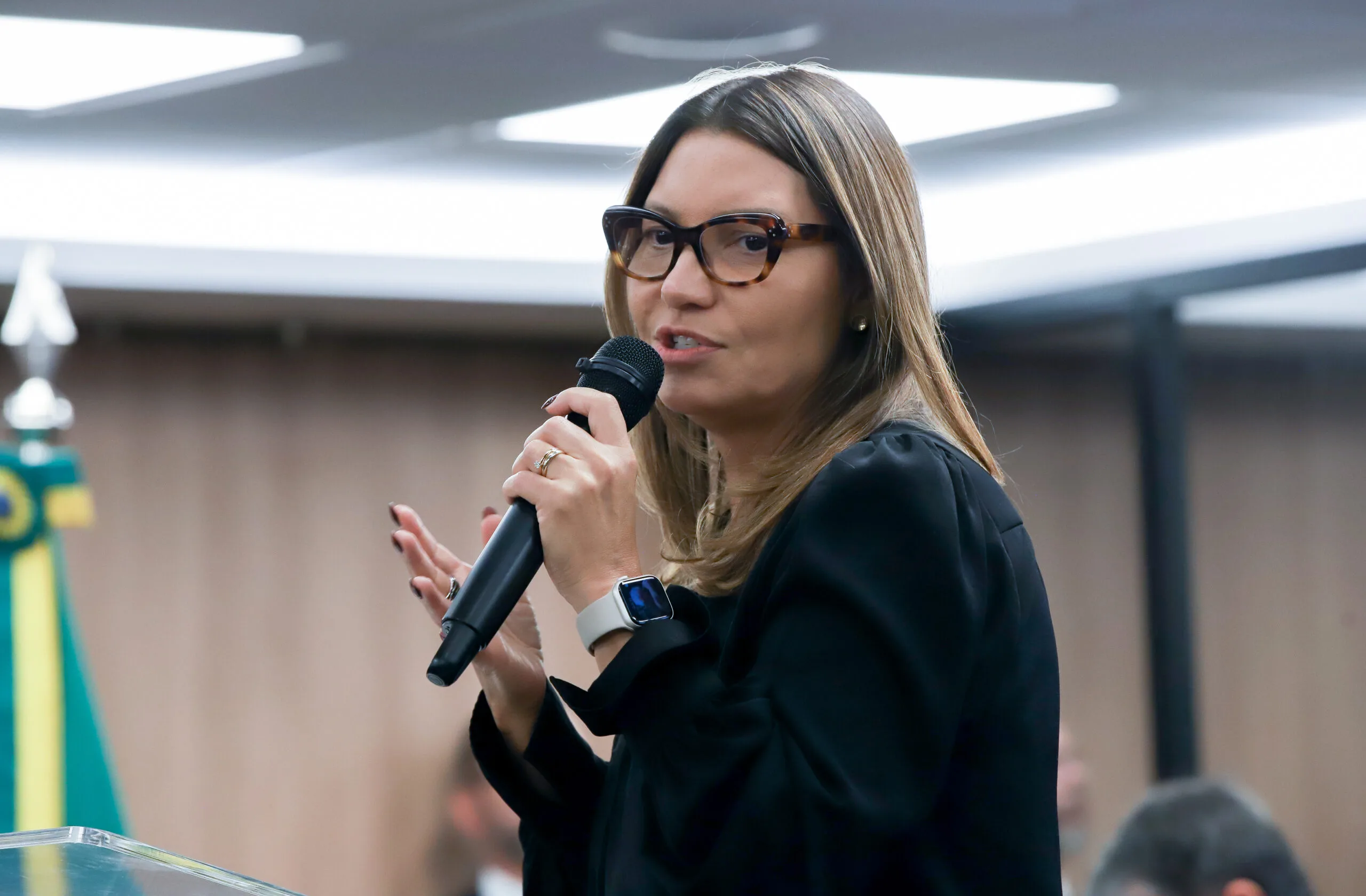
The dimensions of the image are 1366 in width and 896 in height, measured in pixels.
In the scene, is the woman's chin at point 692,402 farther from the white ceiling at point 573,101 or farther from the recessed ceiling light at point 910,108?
the recessed ceiling light at point 910,108

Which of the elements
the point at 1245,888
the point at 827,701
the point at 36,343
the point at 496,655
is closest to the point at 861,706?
the point at 827,701

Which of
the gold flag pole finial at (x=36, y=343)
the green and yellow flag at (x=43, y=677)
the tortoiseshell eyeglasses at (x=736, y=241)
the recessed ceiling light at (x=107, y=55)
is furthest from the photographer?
the gold flag pole finial at (x=36, y=343)

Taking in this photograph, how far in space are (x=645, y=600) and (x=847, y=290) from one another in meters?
0.32

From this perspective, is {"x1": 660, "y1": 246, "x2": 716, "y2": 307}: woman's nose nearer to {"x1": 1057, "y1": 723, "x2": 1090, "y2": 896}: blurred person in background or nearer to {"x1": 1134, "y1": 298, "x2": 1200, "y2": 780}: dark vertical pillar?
{"x1": 1057, "y1": 723, "x2": 1090, "y2": 896}: blurred person in background

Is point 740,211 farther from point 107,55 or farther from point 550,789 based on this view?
point 107,55

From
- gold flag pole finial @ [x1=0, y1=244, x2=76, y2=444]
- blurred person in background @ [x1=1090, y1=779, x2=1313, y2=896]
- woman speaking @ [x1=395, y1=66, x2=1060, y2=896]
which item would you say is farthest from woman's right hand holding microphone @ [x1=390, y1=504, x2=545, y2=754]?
gold flag pole finial @ [x1=0, y1=244, x2=76, y2=444]

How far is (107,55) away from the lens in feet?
10.9

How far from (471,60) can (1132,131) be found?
180cm

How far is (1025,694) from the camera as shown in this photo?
3.27 ft

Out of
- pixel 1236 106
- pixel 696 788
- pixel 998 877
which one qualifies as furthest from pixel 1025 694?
pixel 1236 106

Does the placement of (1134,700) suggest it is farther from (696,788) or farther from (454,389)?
(696,788)

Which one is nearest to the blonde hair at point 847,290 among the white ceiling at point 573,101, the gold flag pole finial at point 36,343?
the white ceiling at point 573,101

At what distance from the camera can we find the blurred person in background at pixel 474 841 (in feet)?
12.5

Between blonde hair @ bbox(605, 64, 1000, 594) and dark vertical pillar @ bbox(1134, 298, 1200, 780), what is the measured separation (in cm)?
338
